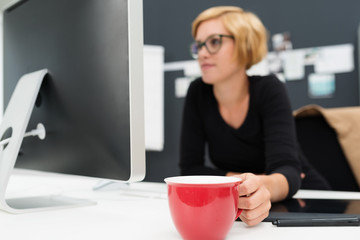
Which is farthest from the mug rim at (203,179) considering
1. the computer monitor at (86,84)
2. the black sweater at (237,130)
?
the black sweater at (237,130)

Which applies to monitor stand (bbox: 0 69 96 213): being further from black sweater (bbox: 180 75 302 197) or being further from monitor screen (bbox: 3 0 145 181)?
black sweater (bbox: 180 75 302 197)

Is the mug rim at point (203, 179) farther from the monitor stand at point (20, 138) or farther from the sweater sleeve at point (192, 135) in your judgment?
the sweater sleeve at point (192, 135)

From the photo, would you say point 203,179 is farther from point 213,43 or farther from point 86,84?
point 213,43

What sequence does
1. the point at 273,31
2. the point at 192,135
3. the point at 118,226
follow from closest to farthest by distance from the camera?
the point at 118,226
the point at 192,135
the point at 273,31

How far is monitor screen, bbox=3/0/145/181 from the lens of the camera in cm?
57

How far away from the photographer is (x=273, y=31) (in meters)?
2.59

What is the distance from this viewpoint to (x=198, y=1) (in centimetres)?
293

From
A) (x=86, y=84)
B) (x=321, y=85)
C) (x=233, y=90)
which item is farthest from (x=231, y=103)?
(x=321, y=85)

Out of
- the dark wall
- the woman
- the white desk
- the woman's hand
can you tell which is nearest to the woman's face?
the woman

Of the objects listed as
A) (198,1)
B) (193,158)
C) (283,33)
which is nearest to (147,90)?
(198,1)

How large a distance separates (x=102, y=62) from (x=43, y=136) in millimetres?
258

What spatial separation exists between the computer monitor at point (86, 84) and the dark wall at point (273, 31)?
1920 mm

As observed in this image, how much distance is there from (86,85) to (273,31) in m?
2.24

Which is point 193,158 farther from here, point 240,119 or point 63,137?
point 63,137
